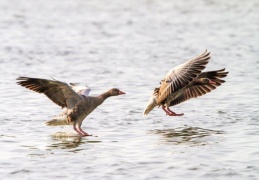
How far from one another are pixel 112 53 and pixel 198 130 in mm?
9719

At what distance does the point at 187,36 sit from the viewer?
25812 mm

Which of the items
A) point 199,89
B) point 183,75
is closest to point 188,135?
point 183,75

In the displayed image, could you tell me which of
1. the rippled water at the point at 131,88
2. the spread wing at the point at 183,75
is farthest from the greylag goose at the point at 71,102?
the spread wing at the point at 183,75

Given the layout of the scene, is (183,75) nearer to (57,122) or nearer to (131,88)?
(57,122)

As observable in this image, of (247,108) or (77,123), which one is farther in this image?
(247,108)

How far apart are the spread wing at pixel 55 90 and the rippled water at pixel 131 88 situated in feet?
2.19

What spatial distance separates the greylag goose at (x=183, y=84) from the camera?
13898mm

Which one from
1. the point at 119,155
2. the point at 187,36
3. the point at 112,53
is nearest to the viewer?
the point at 119,155

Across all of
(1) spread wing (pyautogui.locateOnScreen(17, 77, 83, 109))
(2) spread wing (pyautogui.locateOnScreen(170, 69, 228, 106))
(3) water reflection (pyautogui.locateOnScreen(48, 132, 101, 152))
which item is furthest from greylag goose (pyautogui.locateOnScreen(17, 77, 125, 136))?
(2) spread wing (pyautogui.locateOnScreen(170, 69, 228, 106))

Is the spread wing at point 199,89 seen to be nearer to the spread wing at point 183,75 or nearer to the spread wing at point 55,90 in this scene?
the spread wing at point 183,75

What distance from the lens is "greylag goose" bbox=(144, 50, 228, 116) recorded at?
13898mm

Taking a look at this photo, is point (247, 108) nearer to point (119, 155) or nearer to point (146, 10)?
point (119, 155)

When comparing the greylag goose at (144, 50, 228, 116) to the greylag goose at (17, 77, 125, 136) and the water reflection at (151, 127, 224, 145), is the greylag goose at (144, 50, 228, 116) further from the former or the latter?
the greylag goose at (17, 77, 125, 136)

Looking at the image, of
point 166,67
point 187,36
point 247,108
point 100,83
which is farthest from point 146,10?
point 247,108
